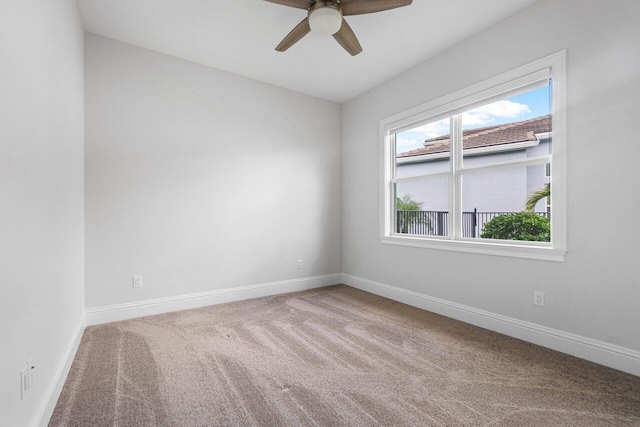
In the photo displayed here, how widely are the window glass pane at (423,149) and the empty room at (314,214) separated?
3 cm

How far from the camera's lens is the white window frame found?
237cm

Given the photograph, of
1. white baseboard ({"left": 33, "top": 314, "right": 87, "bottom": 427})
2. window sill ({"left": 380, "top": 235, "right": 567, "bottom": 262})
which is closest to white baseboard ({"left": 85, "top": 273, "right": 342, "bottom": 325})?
white baseboard ({"left": 33, "top": 314, "right": 87, "bottom": 427})

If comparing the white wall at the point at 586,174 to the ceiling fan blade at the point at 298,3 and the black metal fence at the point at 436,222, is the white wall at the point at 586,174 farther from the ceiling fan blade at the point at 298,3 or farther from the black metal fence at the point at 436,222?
the ceiling fan blade at the point at 298,3

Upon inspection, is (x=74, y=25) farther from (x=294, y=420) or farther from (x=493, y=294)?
(x=493, y=294)

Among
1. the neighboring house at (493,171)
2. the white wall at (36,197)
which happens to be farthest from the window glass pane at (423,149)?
the white wall at (36,197)

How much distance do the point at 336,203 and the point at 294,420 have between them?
3356mm

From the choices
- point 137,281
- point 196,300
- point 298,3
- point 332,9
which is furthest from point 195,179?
point 332,9

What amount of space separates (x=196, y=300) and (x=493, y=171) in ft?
11.1

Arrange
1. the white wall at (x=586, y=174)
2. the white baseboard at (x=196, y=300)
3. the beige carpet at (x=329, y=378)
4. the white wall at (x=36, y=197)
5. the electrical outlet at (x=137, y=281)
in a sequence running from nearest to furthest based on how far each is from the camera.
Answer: the white wall at (x=36, y=197) < the beige carpet at (x=329, y=378) < the white wall at (x=586, y=174) < the white baseboard at (x=196, y=300) < the electrical outlet at (x=137, y=281)

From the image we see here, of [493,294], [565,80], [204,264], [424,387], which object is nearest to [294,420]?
[424,387]

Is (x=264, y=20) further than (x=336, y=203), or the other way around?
(x=336, y=203)

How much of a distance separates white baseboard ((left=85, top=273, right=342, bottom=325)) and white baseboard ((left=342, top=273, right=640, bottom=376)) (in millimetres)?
1252

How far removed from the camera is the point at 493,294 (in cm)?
280

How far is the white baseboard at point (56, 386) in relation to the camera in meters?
1.51
